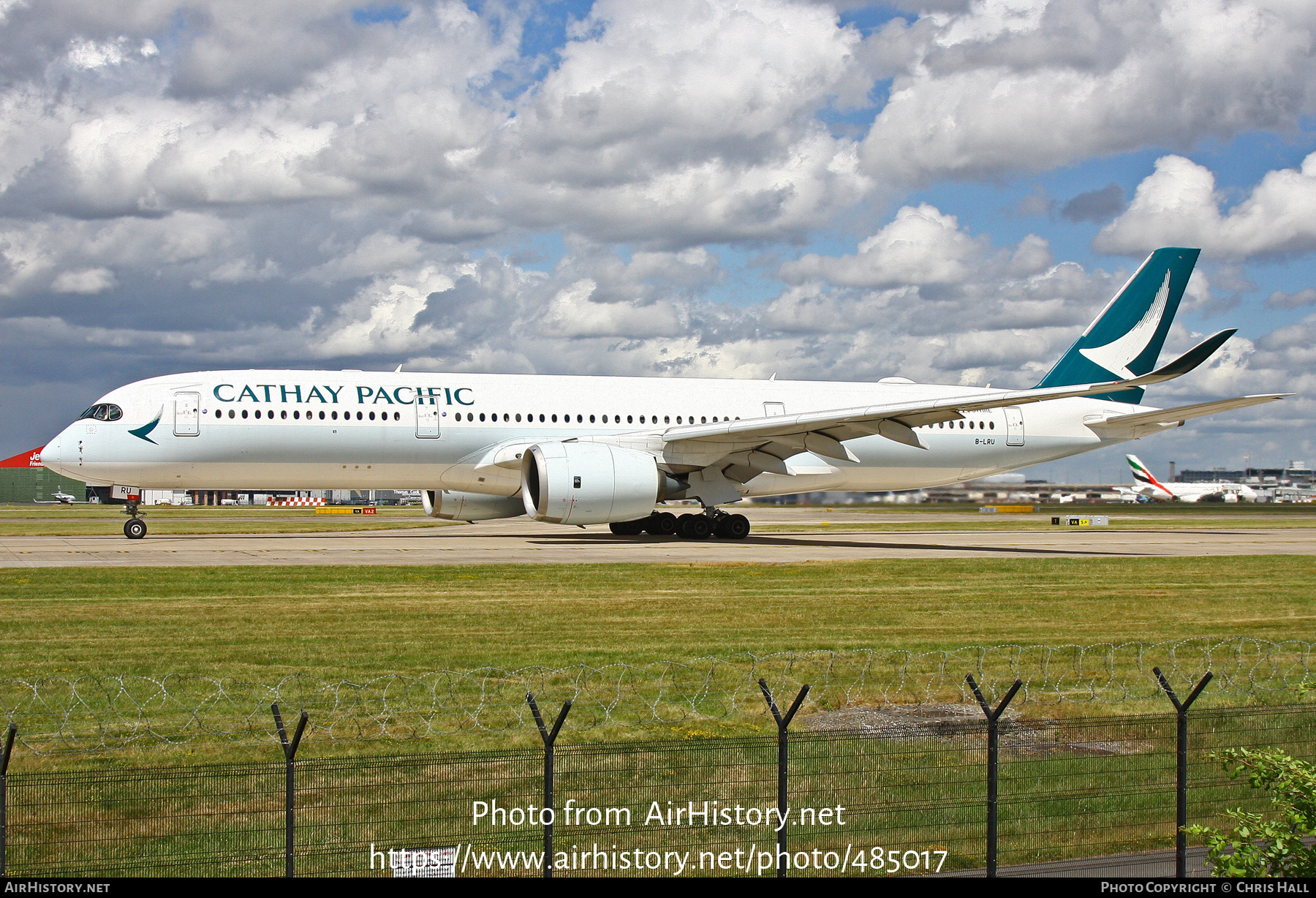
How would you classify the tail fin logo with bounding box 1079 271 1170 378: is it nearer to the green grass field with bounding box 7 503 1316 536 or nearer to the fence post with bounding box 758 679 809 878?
the green grass field with bounding box 7 503 1316 536

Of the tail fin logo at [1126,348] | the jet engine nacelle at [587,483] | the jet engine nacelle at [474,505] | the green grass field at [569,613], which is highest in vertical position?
the tail fin logo at [1126,348]

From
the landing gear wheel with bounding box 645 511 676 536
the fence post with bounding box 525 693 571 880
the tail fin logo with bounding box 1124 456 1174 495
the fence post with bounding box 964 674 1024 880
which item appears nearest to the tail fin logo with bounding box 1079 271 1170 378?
the landing gear wheel with bounding box 645 511 676 536

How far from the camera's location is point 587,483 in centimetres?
2741

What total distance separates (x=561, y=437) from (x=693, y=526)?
460 centimetres

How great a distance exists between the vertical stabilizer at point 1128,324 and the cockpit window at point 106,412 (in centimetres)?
2855

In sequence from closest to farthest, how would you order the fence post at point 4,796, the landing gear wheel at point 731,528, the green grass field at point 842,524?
the fence post at point 4,796 < the landing gear wheel at point 731,528 < the green grass field at point 842,524

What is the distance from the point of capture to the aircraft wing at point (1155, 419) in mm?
31312

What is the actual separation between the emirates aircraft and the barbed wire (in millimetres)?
14934

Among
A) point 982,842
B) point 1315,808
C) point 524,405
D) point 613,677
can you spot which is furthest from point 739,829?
point 524,405

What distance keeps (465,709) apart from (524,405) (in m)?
21.2

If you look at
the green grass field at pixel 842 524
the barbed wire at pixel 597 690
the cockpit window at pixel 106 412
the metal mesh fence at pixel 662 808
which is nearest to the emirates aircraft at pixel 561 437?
the cockpit window at pixel 106 412

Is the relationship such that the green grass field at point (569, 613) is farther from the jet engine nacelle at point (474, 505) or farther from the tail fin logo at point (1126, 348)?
the tail fin logo at point (1126, 348)

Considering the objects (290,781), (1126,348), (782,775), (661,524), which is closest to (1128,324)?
(1126,348)

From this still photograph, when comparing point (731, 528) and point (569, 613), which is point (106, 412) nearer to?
point (731, 528)
